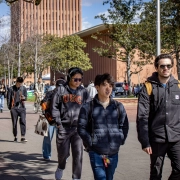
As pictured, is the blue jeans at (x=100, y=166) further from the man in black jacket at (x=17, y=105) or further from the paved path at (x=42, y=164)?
the man in black jacket at (x=17, y=105)

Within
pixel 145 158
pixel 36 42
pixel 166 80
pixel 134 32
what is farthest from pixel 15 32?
pixel 166 80

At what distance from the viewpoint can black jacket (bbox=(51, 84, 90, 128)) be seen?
5793 mm

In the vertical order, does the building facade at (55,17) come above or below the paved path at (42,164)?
above

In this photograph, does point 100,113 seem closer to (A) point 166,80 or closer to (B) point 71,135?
(A) point 166,80

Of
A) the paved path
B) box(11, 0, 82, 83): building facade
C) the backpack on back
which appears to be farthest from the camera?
box(11, 0, 82, 83): building facade

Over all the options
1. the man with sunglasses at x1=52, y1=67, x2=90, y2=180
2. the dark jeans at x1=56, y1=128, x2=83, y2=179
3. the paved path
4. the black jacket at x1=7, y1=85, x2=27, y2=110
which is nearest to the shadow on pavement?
the paved path

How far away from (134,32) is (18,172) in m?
30.1

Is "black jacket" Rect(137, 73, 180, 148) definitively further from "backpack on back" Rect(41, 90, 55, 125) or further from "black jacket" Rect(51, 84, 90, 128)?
"backpack on back" Rect(41, 90, 55, 125)

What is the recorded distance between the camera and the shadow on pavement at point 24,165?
22.0ft

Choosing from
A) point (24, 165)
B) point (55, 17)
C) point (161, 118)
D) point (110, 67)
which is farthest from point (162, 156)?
point (55, 17)

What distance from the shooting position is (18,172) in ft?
22.6

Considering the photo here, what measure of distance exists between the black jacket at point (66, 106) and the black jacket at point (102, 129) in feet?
4.70

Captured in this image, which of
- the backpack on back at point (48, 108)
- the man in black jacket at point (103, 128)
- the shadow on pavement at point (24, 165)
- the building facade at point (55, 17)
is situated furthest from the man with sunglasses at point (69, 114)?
the building facade at point (55, 17)

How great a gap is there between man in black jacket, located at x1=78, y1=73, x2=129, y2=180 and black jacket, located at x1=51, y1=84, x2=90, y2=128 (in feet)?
4.70
